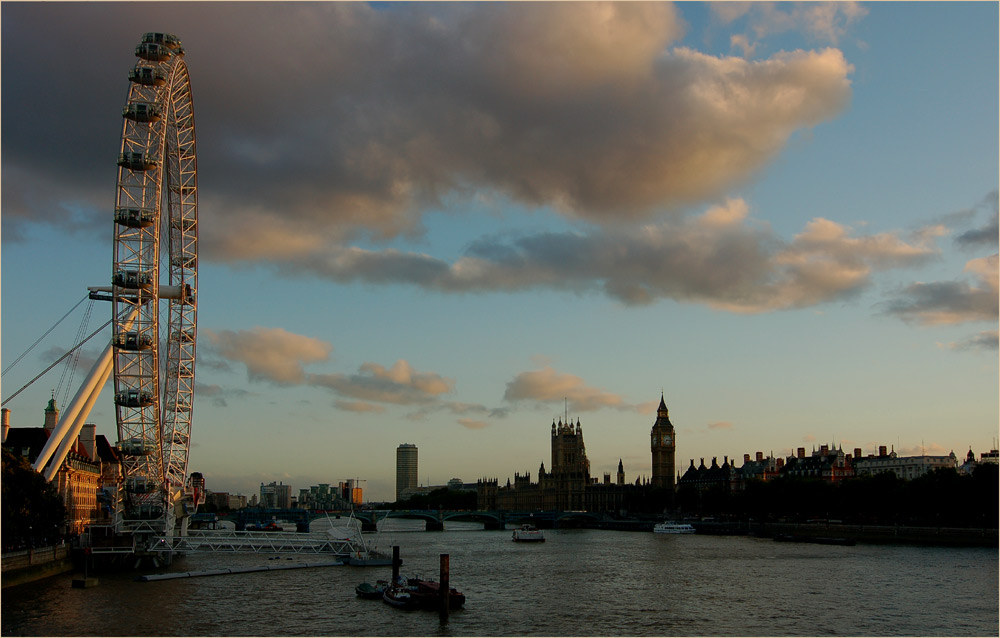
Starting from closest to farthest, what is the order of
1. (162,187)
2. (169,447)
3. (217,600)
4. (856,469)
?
(217,600)
(162,187)
(169,447)
(856,469)

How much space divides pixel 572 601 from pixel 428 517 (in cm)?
10331

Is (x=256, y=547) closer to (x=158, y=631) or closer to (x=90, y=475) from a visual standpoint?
(x=90, y=475)

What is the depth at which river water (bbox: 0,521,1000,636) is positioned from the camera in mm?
41531

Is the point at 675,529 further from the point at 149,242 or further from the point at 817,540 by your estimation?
the point at 149,242

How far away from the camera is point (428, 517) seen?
152 meters

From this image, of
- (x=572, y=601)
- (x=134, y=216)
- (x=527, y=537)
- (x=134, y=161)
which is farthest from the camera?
(x=527, y=537)

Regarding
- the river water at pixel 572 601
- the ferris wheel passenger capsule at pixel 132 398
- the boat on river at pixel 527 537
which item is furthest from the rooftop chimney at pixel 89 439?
the boat on river at pixel 527 537

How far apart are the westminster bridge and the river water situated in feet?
189

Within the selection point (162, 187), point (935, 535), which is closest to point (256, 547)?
point (162, 187)

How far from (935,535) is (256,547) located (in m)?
63.9

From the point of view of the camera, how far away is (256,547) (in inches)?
2928

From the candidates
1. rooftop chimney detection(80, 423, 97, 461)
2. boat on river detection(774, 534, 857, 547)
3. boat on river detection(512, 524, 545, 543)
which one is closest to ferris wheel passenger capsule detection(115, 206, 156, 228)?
rooftop chimney detection(80, 423, 97, 461)

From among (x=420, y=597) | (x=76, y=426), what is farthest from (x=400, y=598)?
(x=76, y=426)

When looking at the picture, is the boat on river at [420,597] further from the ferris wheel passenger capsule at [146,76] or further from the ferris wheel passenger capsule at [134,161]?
the ferris wheel passenger capsule at [146,76]
